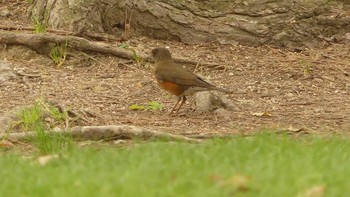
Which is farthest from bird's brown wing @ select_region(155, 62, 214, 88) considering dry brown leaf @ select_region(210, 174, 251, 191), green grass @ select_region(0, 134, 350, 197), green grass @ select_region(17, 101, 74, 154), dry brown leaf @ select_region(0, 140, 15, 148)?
dry brown leaf @ select_region(210, 174, 251, 191)

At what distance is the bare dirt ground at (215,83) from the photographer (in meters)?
8.90

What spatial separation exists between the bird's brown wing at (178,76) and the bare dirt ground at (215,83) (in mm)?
375

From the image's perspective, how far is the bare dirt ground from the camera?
890 centimetres

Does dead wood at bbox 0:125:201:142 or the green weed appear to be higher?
dead wood at bbox 0:125:201:142

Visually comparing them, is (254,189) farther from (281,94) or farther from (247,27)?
(247,27)

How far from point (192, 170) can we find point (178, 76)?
4003 mm

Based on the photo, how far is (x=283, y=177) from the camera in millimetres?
4938

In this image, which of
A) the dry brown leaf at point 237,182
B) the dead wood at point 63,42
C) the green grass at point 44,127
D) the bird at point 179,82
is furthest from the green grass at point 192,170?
the dead wood at point 63,42

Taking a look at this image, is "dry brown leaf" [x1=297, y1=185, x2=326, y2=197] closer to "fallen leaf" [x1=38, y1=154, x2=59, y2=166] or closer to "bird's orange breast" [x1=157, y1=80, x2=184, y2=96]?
"fallen leaf" [x1=38, y1=154, x2=59, y2=166]

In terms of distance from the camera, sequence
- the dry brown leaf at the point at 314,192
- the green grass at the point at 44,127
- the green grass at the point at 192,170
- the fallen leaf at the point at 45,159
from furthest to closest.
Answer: the green grass at the point at 44,127 → the fallen leaf at the point at 45,159 → the green grass at the point at 192,170 → the dry brown leaf at the point at 314,192

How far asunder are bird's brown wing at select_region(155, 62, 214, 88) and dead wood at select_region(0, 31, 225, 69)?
203 centimetres

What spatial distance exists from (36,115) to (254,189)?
382 centimetres

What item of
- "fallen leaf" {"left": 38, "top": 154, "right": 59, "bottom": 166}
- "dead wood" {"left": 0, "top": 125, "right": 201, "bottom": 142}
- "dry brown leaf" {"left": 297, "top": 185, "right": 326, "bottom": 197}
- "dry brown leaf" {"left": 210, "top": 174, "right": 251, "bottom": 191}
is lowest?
"dead wood" {"left": 0, "top": 125, "right": 201, "bottom": 142}

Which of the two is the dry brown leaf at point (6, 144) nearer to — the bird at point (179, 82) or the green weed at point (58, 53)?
the bird at point (179, 82)
